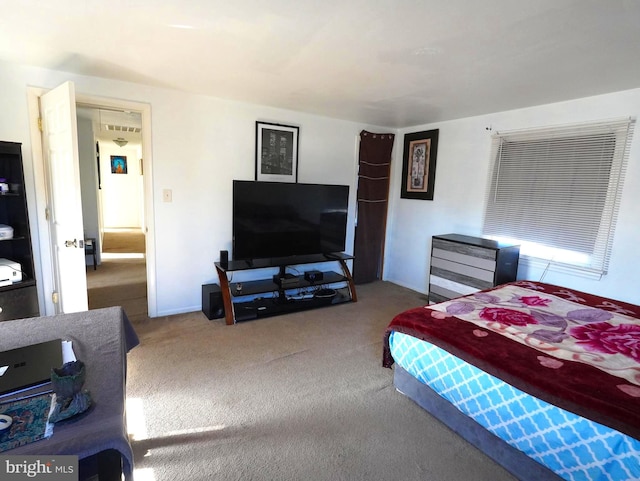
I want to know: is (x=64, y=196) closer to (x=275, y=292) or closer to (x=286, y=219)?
(x=286, y=219)

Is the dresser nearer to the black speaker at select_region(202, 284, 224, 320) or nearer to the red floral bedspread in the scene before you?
the red floral bedspread

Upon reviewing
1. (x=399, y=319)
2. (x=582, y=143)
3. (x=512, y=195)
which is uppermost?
(x=582, y=143)

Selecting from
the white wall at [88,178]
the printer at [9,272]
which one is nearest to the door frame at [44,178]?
the printer at [9,272]

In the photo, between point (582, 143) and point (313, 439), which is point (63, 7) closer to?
point (313, 439)

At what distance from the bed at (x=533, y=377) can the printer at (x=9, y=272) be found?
2.84m

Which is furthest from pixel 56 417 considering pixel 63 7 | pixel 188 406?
pixel 63 7

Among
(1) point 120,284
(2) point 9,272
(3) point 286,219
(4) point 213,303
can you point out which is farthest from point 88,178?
(3) point 286,219

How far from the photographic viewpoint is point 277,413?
82.3 inches

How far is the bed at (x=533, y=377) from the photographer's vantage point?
4.41 feet

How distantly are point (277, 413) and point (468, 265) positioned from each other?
2456mm

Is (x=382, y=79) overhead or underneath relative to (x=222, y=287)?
overhead

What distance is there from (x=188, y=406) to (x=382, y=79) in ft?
9.01

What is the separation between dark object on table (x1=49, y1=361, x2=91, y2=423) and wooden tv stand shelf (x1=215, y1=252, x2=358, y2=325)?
89.2 inches

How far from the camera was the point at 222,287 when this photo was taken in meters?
3.41
